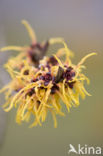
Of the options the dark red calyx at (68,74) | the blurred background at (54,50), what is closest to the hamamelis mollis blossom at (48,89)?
the dark red calyx at (68,74)

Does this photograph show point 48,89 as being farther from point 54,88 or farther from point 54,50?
point 54,50

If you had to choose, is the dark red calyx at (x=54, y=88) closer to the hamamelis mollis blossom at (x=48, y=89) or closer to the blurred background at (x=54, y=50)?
the hamamelis mollis blossom at (x=48, y=89)

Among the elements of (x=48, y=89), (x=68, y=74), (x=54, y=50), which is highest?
(x=54, y=50)

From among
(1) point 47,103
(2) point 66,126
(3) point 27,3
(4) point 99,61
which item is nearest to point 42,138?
(2) point 66,126

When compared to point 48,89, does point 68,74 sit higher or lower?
higher

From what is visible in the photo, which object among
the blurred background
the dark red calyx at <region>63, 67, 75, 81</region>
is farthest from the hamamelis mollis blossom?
the blurred background

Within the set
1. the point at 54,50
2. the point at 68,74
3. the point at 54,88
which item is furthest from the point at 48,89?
the point at 54,50

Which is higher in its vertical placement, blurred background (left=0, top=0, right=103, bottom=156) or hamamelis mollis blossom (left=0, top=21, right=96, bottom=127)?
blurred background (left=0, top=0, right=103, bottom=156)

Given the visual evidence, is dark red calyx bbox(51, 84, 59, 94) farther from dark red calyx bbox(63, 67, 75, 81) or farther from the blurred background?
the blurred background

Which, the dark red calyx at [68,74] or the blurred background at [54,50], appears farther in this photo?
the blurred background at [54,50]

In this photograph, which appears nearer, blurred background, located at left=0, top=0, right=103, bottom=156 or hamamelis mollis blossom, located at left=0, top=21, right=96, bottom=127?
hamamelis mollis blossom, located at left=0, top=21, right=96, bottom=127
